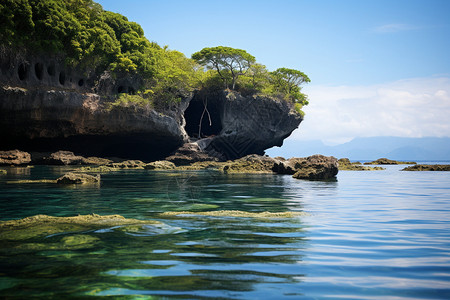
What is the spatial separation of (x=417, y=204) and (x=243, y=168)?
676 inches

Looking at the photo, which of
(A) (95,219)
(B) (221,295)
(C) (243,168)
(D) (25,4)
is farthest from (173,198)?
(D) (25,4)

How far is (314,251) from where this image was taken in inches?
178

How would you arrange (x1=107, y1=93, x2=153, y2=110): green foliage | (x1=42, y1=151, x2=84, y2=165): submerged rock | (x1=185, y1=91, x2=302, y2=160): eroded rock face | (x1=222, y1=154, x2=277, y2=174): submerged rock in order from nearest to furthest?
(x1=222, y1=154, x2=277, y2=174): submerged rock < (x1=42, y1=151, x2=84, y2=165): submerged rock < (x1=107, y1=93, x2=153, y2=110): green foliage < (x1=185, y1=91, x2=302, y2=160): eroded rock face

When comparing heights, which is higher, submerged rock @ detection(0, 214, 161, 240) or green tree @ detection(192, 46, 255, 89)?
green tree @ detection(192, 46, 255, 89)

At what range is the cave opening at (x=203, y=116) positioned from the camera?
168 ft

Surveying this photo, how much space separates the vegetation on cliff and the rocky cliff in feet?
3.76

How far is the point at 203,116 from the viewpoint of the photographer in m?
54.7

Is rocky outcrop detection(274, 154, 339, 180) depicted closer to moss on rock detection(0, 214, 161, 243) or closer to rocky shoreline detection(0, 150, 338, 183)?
rocky shoreline detection(0, 150, 338, 183)

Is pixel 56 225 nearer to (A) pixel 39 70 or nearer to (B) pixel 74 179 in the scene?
(B) pixel 74 179

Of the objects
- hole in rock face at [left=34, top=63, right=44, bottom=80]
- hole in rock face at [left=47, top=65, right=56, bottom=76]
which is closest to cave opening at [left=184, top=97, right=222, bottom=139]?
hole in rock face at [left=47, top=65, right=56, bottom=76]

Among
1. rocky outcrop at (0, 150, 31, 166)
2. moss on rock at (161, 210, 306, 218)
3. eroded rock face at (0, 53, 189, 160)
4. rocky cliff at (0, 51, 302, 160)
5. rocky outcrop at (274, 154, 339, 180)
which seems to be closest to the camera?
moss on rock at (161, 210, 306, 218)

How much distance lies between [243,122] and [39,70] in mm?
23436

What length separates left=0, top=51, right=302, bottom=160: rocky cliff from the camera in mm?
28859

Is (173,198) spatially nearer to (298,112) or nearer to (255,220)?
(255,220)
